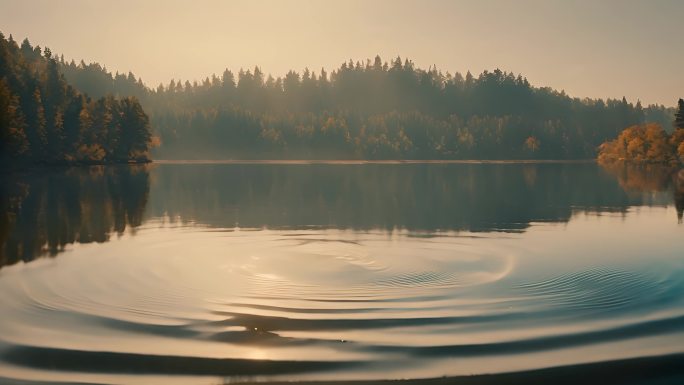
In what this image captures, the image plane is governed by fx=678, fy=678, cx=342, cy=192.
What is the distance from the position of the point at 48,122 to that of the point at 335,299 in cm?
14232

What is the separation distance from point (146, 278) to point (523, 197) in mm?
56800

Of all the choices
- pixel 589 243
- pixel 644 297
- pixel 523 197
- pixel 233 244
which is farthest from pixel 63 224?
pixel 523 197

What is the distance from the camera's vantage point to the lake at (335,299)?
1584cm

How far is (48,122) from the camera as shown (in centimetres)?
14812

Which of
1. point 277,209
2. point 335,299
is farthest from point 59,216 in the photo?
point 335,299

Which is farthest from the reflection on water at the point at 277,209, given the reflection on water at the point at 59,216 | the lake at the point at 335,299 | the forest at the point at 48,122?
the forest at the point at 48,122

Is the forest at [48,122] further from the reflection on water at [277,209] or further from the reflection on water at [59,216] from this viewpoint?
the reflection on water at [59,216]

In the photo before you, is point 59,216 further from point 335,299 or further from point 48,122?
point 48,122

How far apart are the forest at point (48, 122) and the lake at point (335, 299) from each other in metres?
75.9

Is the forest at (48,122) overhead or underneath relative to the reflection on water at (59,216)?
overhead

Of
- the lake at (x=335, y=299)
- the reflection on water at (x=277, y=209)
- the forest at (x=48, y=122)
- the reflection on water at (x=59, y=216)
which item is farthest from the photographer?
the forest at (x=48, y=122)

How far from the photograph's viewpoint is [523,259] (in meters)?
31.5

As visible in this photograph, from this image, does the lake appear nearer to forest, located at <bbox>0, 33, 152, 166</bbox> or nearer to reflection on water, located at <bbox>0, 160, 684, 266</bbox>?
reflection on water, located at <bbox>0, 160, 684, 266</bbox>

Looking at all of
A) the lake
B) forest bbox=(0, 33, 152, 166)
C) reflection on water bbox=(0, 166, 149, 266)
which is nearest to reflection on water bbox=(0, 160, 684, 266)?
reflection on water bbox=(0, 166, 149, 266)
